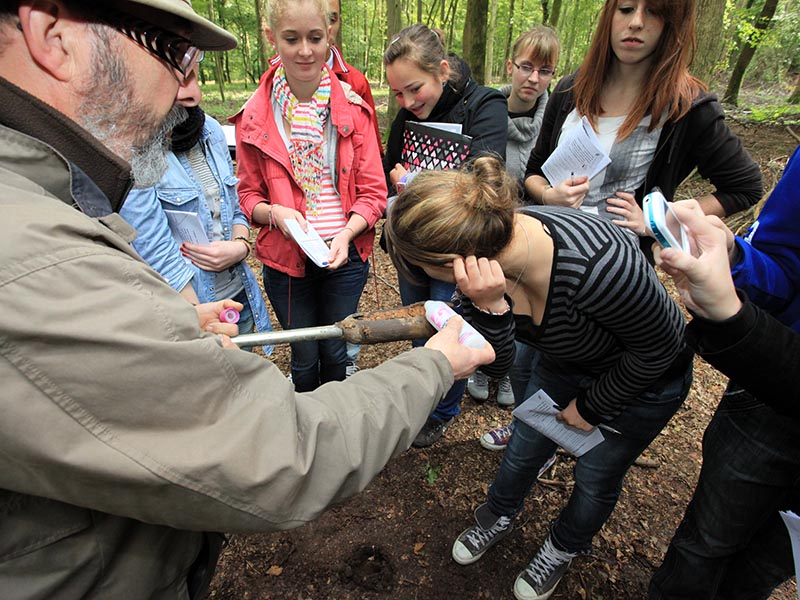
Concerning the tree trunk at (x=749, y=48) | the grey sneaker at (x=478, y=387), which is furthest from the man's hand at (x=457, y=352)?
the tree trunk at (x=749, y=48)

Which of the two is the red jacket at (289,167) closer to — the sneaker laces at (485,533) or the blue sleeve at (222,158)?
the blue sleeve at (222,158)

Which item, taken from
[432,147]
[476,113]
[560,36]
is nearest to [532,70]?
[476,113]

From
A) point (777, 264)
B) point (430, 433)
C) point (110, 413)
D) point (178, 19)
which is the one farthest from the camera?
point (430, 433)

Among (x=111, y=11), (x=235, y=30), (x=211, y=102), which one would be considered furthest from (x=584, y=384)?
(x=235, y=30)

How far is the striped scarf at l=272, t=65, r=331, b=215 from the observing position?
108 inches

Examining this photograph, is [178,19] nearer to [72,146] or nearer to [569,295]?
[72,146]

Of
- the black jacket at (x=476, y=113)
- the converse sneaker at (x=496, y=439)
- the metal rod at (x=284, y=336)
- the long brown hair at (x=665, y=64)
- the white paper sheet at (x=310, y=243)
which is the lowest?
the converse sneaker at (x=496, y=439)

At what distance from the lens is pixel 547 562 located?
7.88 feet

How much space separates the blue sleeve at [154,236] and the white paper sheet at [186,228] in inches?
3.7

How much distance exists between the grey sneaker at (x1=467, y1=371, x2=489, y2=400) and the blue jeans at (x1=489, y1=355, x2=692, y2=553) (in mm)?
1247

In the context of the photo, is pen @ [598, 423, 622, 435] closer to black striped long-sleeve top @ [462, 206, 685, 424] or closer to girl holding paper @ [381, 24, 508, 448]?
black striped long-sleeve top @ [462, 206, 685, 424]

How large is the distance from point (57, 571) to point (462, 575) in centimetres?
222

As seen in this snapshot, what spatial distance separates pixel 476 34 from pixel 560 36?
11817 millimetres

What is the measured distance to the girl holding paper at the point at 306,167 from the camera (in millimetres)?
2629
